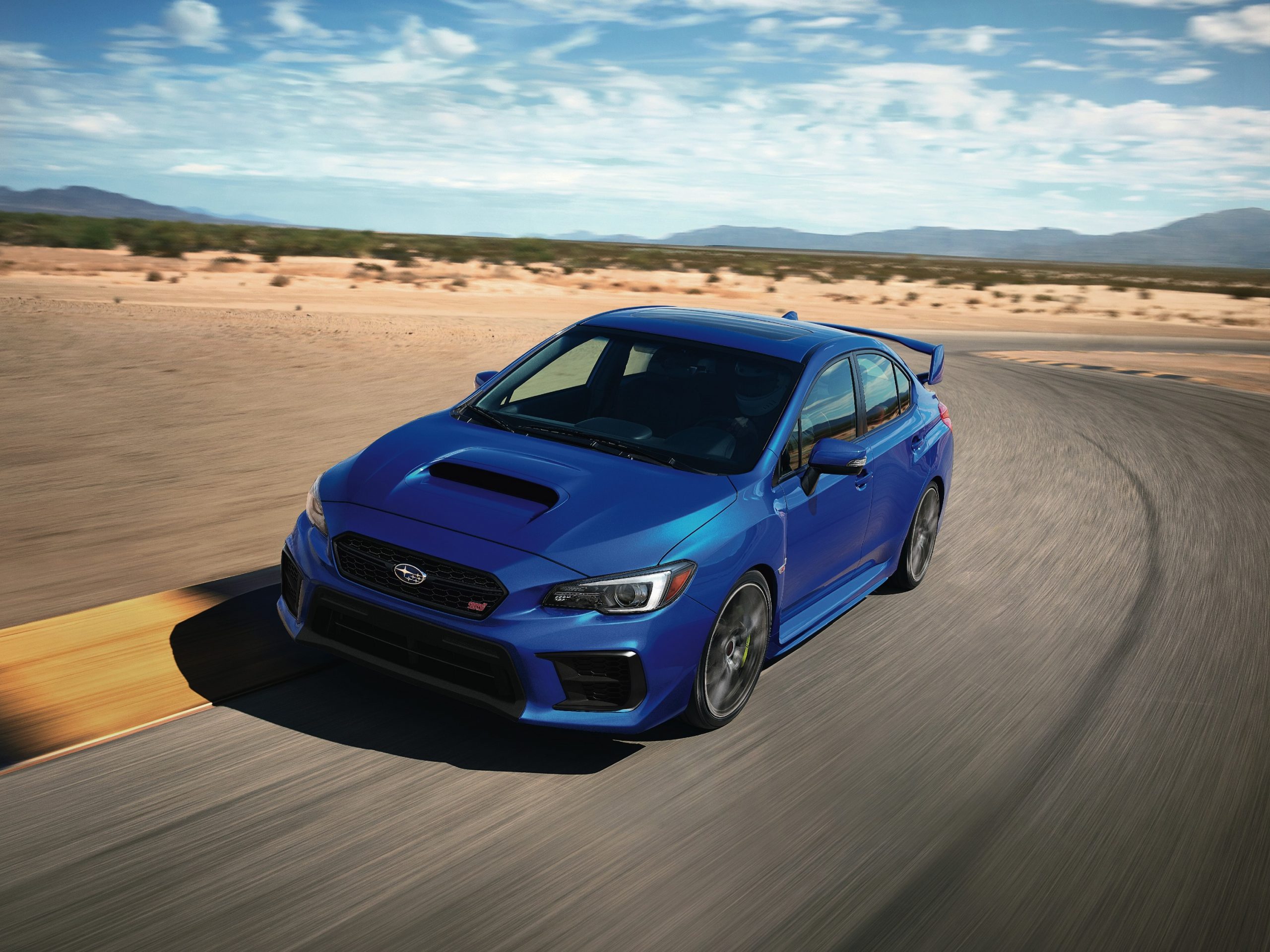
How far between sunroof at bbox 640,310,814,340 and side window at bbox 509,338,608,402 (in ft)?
1.30

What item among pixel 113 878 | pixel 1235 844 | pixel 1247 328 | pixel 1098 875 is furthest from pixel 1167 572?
pixel 1247 328

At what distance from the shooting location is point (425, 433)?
5.02 m

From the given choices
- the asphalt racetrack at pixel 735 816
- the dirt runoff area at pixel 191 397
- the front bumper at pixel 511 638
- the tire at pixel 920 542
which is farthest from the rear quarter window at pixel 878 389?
the dirt runoff area at pixel 191 397

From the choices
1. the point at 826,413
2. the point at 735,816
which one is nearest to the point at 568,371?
the point at 826,413

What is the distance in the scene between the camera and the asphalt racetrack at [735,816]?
3281 mm

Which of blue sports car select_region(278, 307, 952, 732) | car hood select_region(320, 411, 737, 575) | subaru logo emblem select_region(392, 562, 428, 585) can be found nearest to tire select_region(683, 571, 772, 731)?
blue sports car select_region(278, 307, 952, 732)

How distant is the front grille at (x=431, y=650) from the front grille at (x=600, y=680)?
0.18 m

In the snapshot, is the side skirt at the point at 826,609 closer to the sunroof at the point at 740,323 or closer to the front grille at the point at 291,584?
the sunroof at the point at 740,323

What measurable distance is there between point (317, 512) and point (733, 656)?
189cm

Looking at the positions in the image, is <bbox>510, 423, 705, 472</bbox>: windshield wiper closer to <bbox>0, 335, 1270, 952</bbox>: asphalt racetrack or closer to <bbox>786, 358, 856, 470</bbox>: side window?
<bbox>786, 358, 856, 470</bbox>: side window

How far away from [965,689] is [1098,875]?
1.60 metres

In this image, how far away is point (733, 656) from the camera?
462 cm

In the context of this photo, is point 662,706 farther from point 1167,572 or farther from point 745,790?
point 1167,572

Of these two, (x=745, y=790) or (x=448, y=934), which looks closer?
(x=448, y=934)
